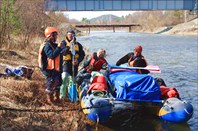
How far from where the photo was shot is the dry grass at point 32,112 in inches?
235

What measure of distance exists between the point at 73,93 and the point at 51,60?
1.30 m

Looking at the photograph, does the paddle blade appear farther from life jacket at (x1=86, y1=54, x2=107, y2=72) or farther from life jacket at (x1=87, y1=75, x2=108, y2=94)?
life jacket at (x1=86, y1=54, x2=107, y2=72)

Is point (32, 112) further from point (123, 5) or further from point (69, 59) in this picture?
point (123, 5)

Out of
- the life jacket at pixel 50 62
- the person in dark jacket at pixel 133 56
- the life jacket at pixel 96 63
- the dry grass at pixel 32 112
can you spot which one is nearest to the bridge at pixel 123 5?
the person in dark jacket at pixel 133 56

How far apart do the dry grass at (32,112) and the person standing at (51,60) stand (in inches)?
19.5

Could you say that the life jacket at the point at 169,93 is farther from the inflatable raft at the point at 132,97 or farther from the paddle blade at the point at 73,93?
the paddle blade at the point at 73,93

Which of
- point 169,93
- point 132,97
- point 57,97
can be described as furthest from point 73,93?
point 169,93

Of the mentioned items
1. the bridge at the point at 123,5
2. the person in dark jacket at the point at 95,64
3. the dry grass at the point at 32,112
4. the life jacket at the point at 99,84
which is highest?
the bridge at the point at 123,5

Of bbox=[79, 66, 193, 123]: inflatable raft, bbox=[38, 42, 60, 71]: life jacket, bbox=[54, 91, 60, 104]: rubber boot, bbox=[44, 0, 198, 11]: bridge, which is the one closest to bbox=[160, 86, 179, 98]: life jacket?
bbox=[79, 66, 193, 123]: inflatable raft

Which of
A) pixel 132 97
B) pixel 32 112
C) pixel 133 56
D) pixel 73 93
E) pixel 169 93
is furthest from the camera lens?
pixel 133 56

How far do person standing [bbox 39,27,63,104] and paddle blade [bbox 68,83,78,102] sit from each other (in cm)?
52

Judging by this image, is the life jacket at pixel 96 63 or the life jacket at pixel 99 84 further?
the life jacket at pixel 96 63

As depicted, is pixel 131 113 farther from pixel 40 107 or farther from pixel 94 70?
pixel 40 107

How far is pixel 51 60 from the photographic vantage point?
721cm
